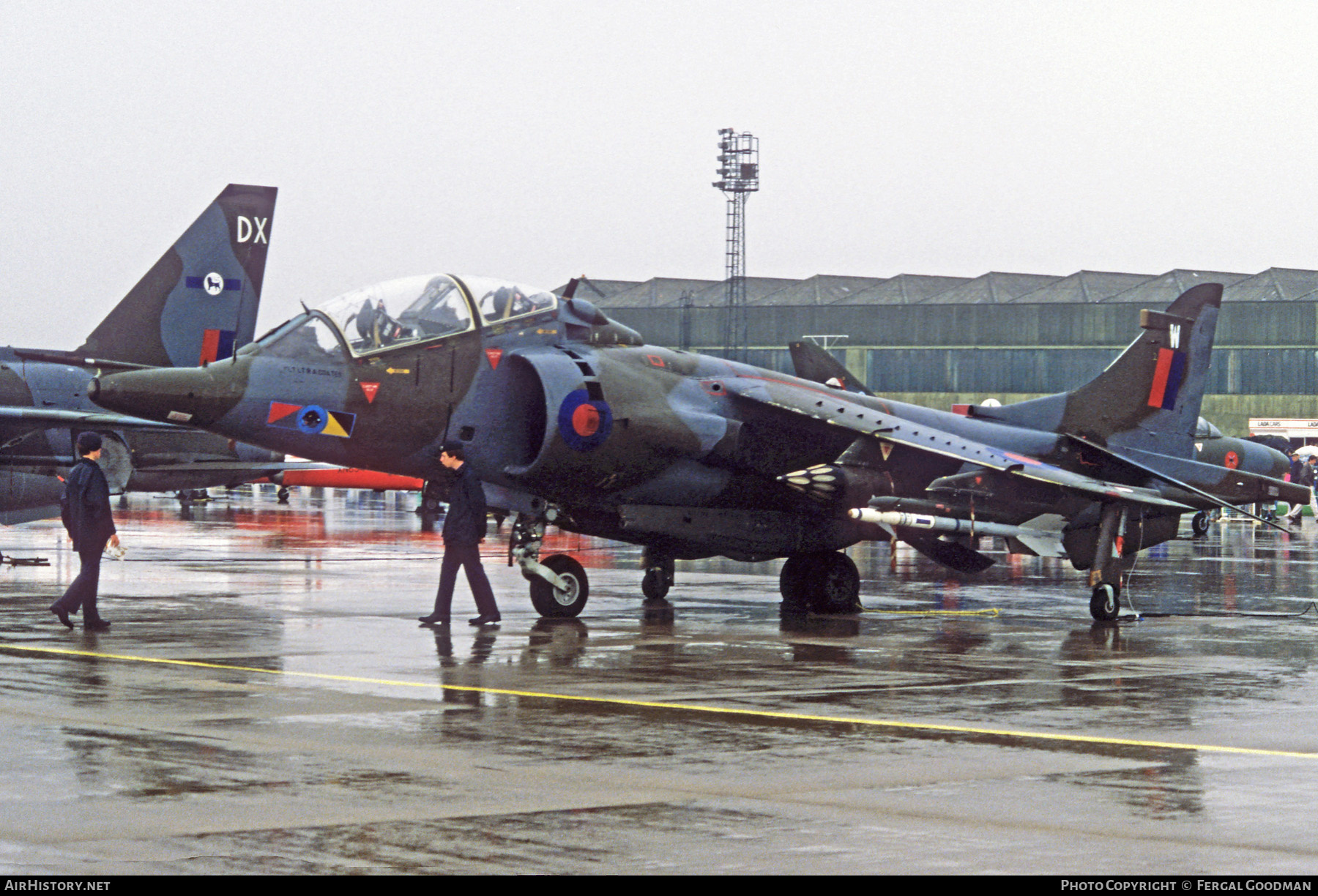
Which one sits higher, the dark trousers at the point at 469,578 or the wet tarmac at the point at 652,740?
the dark trousers at the point at 469,578

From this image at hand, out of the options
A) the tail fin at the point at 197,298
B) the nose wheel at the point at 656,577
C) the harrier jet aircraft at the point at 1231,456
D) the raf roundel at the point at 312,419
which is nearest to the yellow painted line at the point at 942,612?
the nose wheel at the point at 656,577

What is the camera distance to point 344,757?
25.5 feet

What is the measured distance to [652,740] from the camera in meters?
8.47

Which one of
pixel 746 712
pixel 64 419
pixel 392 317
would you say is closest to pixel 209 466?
pixel 64 419

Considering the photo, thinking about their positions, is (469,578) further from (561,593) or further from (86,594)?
(86,594)

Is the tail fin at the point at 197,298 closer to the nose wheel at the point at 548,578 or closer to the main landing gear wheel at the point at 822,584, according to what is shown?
the nose wheel at the point at 548,578

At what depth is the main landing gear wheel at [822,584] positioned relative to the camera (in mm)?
17375

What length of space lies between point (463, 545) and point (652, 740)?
21.6 ft

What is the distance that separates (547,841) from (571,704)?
3.86m

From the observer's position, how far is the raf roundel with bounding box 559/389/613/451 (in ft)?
51.0

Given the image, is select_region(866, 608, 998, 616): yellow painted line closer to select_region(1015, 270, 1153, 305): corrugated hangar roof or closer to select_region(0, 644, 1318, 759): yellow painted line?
select_region(0, 644, 1318, 759): yellow painted line

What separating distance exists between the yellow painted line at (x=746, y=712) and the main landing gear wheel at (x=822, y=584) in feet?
24.2
